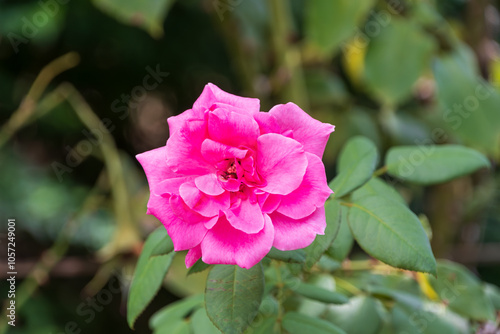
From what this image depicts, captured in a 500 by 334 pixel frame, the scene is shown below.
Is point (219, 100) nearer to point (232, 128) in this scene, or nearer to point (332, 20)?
point (232, 128)

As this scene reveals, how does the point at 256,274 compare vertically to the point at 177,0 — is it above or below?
above

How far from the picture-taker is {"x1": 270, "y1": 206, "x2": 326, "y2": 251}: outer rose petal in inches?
7.1

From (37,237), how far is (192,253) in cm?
52

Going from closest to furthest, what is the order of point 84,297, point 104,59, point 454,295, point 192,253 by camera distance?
point 192,253
point 454,295
point 84,297
point 104,59

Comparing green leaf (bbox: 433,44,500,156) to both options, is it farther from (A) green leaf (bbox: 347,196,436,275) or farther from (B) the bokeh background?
(A) green leaf (bbox: 347,196,436,275)

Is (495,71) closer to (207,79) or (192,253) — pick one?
(207,79)

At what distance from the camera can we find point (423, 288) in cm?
33

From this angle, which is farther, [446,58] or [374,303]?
[446,58]

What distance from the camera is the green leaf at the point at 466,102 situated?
57cm

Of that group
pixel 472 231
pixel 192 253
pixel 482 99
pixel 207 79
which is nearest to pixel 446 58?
pixel 482 99

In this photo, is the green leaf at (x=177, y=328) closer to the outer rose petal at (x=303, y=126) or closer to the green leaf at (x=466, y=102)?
the outer rose petal at (x=303, y=126)

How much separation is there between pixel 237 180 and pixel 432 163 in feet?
0.41

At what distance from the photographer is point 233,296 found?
0.19 m

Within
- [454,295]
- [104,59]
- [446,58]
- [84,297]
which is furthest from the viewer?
[104,59]
